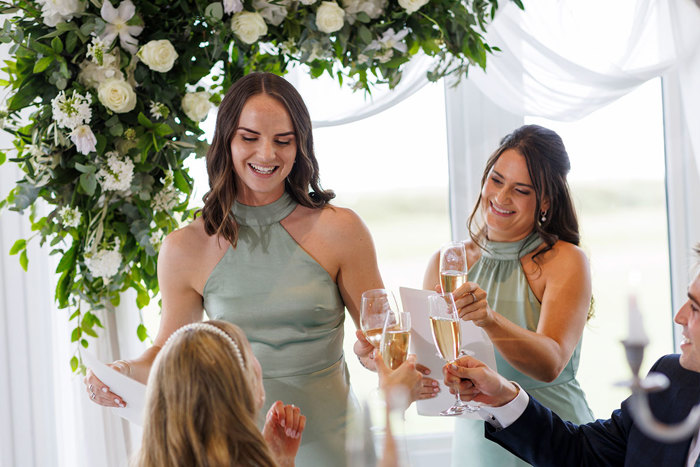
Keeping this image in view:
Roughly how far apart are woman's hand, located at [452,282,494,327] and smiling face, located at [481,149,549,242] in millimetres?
481

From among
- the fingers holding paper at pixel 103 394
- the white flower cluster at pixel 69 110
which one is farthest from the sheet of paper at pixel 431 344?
the white flower cluster at pixel 69 110

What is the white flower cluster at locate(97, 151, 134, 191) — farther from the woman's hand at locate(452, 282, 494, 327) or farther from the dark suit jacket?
the dark suit jacket

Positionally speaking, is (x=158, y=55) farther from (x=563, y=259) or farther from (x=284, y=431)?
(x=563, y=259)

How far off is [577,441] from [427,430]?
6.18 feet

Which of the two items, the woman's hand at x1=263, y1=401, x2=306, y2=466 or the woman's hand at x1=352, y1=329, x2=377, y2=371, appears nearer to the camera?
the woman's hand at x1=263, y1=401, x2=306, y2=466

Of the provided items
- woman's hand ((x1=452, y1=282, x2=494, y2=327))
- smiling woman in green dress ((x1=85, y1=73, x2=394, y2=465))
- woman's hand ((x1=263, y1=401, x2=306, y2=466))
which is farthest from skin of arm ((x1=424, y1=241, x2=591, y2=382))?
woman's hand ((x1=263, y1=401, x2=306, y2=466))

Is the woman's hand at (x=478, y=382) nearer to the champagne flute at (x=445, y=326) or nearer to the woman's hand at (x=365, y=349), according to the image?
the champagne flute at (x=445, y=326)

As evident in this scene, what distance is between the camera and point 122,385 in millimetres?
1702

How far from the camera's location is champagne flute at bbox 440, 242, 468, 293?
1913 millimetres

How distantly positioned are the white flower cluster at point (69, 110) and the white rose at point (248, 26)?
21.6 inches

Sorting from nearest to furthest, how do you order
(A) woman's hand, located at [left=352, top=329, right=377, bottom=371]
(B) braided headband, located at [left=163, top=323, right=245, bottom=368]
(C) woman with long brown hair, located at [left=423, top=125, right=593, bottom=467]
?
(B) braided headband, located at [left=163, top=323, right=245, bottom=368] → (A) woman's hand, located at [left=352, top=329, right=377, bottom=371] → (C) woman with long brown hair, located at [left=423, top=125, right=593, bottom=467]

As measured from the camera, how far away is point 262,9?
252 centimetres

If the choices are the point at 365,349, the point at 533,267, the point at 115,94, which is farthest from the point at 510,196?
the point at 115,94

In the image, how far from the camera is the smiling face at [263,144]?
2078 mm
